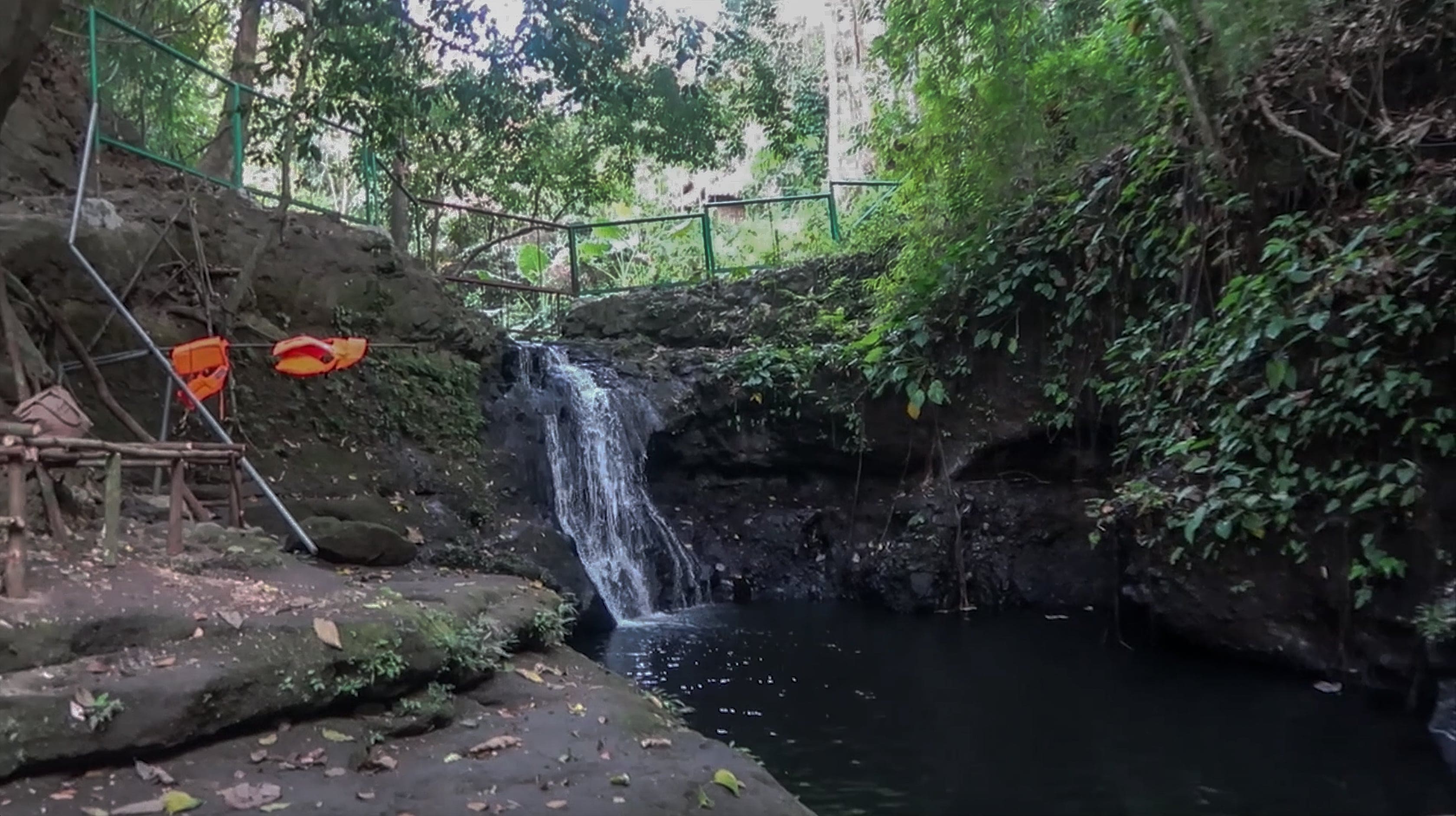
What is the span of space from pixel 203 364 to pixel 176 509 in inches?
79.2

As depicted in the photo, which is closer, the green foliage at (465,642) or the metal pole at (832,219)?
the green foliage at (465,642)

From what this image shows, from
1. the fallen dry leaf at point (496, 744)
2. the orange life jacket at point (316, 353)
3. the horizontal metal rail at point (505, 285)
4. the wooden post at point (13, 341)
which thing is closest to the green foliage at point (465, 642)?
the fallen dry leaf at point (496, 744)

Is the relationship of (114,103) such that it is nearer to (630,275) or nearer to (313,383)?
(313,383)

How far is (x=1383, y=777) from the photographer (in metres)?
5.45

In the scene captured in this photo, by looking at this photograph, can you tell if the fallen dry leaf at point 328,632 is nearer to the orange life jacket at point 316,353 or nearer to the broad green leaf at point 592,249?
the orange life jacket at point 316,353

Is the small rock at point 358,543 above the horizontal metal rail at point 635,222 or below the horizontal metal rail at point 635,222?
below

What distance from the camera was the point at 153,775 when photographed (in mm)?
4184

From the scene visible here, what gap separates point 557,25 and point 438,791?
5657 mm

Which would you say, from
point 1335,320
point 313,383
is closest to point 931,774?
point 1335,320

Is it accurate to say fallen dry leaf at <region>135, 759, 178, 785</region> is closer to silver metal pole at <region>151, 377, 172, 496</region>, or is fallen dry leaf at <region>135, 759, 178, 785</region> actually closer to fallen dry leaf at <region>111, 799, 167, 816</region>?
fallen dry leaf at <region>111, 799, 167, 816</region>

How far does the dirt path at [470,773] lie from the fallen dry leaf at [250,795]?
22 millimetres

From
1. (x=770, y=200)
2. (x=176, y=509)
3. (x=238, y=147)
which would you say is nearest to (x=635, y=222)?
(x=770, y=200)

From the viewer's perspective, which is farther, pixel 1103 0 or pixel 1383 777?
pixel 1103 0

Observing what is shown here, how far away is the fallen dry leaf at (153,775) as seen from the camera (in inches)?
163
